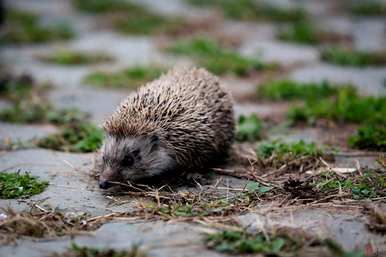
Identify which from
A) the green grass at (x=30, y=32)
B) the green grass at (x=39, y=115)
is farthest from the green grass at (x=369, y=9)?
the green grass at (x=39, y=115)

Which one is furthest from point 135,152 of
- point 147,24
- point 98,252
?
point 147,24

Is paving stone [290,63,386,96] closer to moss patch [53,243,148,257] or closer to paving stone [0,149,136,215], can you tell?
paving stone [0,149,136,215]

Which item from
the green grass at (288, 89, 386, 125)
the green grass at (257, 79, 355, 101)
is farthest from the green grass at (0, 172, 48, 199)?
the green grass at (257, 79, 355, 101)

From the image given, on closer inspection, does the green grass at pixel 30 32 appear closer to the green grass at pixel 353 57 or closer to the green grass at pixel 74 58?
the green grass at pixel 74 58

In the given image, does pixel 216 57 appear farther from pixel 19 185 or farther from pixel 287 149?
pixel 19 185

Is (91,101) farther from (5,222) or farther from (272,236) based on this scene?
(272,236)

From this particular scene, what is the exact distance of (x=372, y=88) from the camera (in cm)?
852

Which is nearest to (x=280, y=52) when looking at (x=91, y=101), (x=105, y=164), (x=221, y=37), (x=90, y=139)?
Result: (x=221, y=37)

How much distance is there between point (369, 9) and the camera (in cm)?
1330

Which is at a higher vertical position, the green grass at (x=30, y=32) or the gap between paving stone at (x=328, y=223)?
the green grass at (x=30, y=32)

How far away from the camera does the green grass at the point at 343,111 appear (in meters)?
7.19

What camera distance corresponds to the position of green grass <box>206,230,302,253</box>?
156 inches

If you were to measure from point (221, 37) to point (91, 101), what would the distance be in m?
3.95

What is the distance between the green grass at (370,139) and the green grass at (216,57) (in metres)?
3.26
